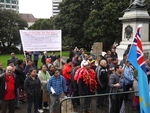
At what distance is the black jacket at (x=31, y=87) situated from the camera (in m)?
7.60

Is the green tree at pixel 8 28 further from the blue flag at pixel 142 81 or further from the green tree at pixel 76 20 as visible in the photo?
the blue flag at pixel 142 81

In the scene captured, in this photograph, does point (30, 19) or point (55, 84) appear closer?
point (55, 84)

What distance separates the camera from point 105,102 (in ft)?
29.5

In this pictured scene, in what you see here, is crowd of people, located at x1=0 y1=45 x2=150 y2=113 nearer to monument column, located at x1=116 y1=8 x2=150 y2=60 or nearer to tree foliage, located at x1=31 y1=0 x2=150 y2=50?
monument column, located at x1=116 y1=8 x2=150 y2=60

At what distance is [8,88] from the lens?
23.9 feet

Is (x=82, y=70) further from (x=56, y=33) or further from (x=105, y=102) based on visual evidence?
(x=56, y=33)

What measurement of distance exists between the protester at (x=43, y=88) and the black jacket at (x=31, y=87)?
25.3 inches

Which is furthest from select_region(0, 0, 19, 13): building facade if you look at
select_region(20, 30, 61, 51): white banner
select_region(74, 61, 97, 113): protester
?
select_region(74, 61, 97, 113): protester

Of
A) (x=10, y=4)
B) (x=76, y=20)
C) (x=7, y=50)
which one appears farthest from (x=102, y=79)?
(x=10, y=4)

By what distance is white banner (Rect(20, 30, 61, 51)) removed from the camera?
10.6m

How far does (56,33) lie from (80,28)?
25.4 meters

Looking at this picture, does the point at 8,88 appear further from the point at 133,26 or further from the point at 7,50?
the point at 7,50

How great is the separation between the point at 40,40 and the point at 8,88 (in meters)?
3.82

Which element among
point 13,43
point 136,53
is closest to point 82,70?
point 136,53
